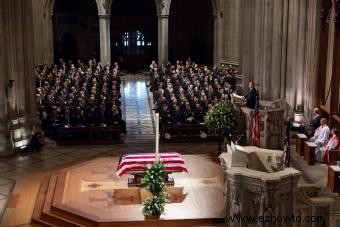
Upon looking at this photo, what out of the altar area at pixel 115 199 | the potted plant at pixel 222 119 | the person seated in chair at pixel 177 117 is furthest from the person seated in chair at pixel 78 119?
the potted plant at pixel 222 119

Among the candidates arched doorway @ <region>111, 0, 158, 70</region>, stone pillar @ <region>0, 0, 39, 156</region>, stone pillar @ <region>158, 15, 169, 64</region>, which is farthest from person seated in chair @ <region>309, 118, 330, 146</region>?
Result: arched doorway @ <region>111, 0, 158, 70</region>

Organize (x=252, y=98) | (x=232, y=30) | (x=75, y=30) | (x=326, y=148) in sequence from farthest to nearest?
(x=75, y=30), (x=232, y=30), (x=252, y=98), (x=326, y=148)

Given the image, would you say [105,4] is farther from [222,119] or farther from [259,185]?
[259,185]

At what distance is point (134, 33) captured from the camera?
43.0 m

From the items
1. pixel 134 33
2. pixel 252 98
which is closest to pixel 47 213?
pixel 252 98

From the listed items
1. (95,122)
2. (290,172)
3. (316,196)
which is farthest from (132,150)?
(290,172)

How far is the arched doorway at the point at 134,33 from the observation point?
Answer: 4241 centimetres

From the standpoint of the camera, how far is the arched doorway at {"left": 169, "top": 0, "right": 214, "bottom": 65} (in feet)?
137

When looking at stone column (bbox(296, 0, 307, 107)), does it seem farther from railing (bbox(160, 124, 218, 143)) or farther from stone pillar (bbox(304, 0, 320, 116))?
railing (bbox(160, 124, 218, 143))

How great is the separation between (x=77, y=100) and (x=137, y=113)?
3820 mm

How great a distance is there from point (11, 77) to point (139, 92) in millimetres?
11897

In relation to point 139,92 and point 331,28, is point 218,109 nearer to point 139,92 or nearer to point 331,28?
point 331,28

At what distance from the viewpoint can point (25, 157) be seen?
56.5 ft

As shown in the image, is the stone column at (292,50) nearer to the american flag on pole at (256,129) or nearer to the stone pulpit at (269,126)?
the stone pulpit at (269,126)
